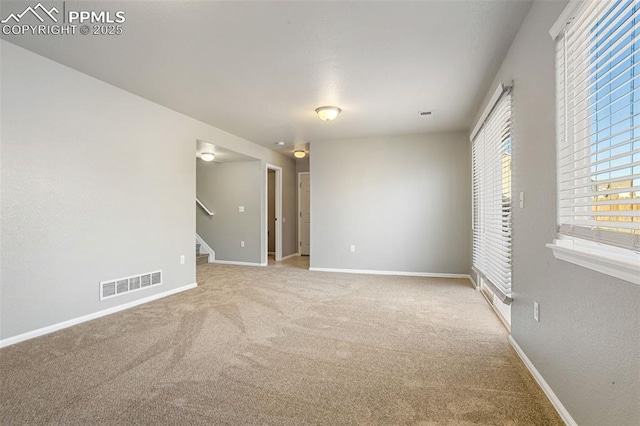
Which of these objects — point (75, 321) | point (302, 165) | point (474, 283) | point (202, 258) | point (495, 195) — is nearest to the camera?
point (75, 321)

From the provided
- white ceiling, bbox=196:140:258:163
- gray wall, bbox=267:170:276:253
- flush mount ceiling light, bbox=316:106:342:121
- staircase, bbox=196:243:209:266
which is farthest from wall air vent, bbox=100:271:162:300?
gray wall, bbox=267:170:276:253

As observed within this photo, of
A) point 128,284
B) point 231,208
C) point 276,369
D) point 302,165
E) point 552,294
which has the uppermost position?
point 302,165

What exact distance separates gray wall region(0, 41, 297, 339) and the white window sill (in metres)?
3.89

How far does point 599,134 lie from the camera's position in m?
1.46

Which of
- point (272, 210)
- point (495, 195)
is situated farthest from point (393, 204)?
point (272, 210)

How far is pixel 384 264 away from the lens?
5625 millimetres

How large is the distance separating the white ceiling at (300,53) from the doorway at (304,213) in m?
4.01

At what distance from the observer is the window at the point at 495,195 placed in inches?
108

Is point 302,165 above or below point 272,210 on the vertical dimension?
above

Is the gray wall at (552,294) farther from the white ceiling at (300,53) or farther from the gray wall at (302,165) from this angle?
the gray wall at (302,165)

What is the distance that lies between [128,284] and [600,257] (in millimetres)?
4128

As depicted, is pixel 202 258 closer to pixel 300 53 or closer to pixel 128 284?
pixel 128 284

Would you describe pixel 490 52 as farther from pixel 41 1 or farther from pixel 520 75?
pixel 41 1

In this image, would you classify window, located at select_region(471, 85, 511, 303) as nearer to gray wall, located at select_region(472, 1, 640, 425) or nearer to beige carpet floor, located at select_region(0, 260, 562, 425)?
gray wall, located at select_region(472, 1, 640, 425)
